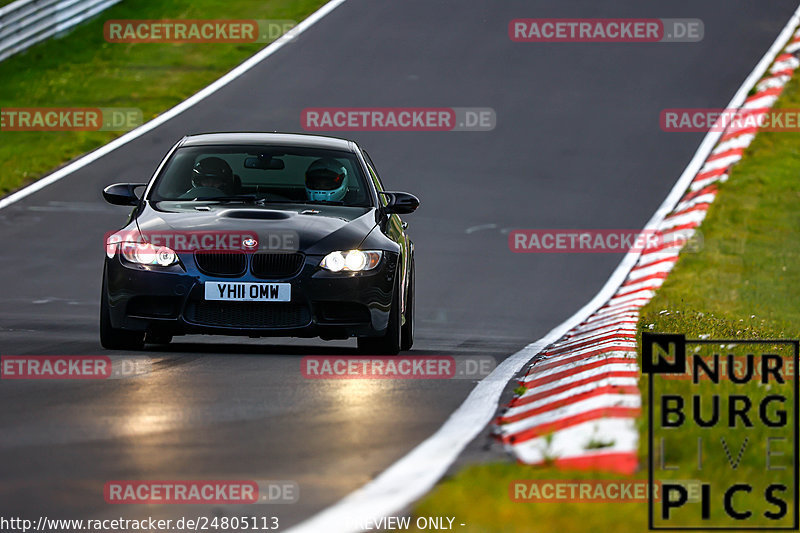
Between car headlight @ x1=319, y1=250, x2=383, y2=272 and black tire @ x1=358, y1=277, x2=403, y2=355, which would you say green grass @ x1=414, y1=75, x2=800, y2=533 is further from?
car headlight @ x1=319, y1=250, x2=383, y2=272

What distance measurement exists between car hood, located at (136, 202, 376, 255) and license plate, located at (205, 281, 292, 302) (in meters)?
0.27

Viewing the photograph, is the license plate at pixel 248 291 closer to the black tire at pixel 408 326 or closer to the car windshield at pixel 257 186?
the car windshield at pixel 257 186

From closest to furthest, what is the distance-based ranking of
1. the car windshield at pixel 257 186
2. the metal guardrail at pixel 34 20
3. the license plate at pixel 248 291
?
1. the license plate at pixel 248 291
2. the car windshield at pixel 257 186
3. the metal guardrail at pixel 34 20

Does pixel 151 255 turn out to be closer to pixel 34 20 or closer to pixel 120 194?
pixel 120 194

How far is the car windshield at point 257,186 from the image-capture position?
11.0m

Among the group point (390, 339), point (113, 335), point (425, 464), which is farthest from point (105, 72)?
point (425, 464)

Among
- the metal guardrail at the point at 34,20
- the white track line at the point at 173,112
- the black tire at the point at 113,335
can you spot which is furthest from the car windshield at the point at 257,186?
the metal guardrail at the point at 34,20

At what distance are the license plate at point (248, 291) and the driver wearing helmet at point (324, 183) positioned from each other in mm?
1272

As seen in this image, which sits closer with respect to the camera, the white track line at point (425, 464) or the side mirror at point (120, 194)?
the white track line at point (425, 464)

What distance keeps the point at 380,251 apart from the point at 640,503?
507 centimetres

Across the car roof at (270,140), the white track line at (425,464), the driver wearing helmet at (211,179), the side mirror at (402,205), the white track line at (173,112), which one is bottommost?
the white track line at (425,464)

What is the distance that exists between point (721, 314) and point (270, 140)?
193 inches

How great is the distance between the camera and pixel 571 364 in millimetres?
9555

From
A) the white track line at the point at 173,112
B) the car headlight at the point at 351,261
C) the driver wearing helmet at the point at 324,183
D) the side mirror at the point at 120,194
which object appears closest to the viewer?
the car headlight at the point at 351,261
